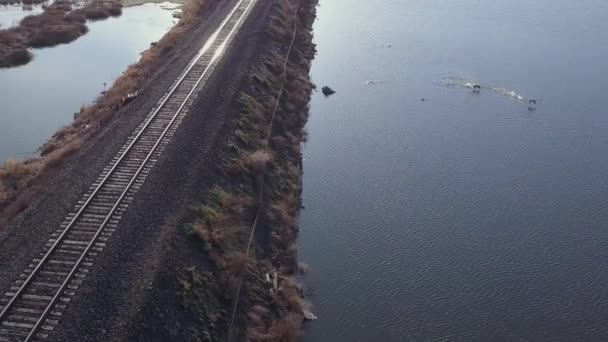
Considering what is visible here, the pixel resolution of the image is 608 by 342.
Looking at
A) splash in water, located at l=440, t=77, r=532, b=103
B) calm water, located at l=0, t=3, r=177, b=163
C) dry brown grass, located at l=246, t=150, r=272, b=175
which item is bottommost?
calm water, located at l=0, t=3, r=177, b=163

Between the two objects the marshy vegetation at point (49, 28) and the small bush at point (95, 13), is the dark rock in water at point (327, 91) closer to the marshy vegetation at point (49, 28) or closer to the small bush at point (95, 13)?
the marshy vegetation at point (49, 28)

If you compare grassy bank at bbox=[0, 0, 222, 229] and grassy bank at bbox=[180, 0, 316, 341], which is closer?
grassy bank at bbox=[180, 0, 316, 341]

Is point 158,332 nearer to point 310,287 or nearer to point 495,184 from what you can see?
point 310,287

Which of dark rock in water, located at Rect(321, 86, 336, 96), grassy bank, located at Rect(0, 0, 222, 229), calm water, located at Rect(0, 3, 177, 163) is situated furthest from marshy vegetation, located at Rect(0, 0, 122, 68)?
dark rock in water, located at Rect(321, 86, 336, 96)

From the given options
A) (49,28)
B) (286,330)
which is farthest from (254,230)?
(49,28)

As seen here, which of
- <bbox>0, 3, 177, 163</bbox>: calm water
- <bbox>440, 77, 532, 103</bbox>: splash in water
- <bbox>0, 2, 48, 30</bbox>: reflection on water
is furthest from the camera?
<bbox>0, 2, 48, 30</bbox>: reflection on water

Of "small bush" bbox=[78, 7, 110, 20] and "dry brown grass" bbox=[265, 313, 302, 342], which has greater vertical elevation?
"small bush" bbox=[78, 7, 110, 20]

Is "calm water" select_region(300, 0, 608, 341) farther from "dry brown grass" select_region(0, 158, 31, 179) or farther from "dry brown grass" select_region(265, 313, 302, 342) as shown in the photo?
"dry brown grass" select_region(0, 158, 31, 179)

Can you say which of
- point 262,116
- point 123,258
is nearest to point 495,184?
point 262,116
